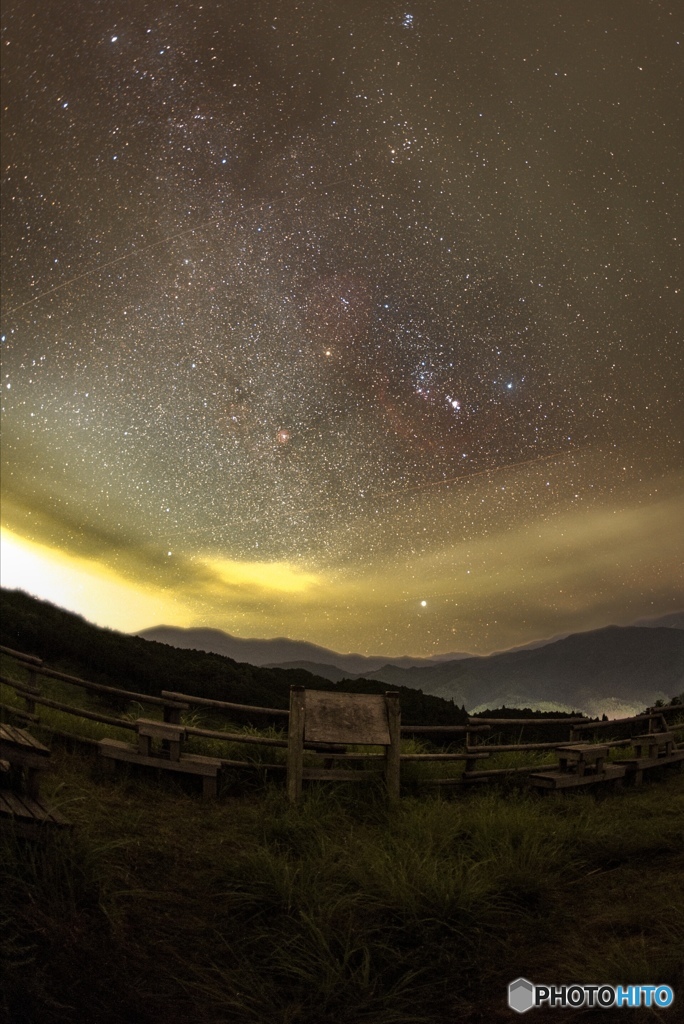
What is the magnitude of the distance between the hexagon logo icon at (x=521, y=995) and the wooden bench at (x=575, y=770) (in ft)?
18.9

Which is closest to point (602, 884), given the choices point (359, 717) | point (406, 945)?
point (406, 945)

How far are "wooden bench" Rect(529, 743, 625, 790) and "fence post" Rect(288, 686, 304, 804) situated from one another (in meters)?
3.62

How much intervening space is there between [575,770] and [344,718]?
386 centimetres

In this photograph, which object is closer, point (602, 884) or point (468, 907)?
point (468, 907)

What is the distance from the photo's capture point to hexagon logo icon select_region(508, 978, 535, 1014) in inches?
146

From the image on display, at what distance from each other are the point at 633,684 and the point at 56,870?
174 metres

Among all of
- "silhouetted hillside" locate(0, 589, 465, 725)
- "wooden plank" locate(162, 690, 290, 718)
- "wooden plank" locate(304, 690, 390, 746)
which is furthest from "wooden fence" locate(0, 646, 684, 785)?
"silhouetted hillside" locate(0, 589, 465, 725)

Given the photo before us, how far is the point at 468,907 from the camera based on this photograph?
4.64 meters

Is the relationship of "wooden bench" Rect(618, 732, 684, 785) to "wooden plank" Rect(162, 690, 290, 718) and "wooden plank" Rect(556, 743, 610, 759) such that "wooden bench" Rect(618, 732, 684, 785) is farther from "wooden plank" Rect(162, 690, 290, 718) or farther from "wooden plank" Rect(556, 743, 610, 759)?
"wooden plank" Rect(162, 690, 290, 718)

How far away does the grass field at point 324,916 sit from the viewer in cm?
366

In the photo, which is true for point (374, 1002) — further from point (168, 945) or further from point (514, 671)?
point (514, 671)

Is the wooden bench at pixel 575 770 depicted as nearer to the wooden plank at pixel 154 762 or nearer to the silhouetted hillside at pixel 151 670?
the wooden plank at pixel 154 762

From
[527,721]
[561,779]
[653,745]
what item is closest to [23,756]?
[561,779]

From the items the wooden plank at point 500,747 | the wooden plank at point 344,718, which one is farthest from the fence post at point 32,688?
the wooden plank at point 500,747
